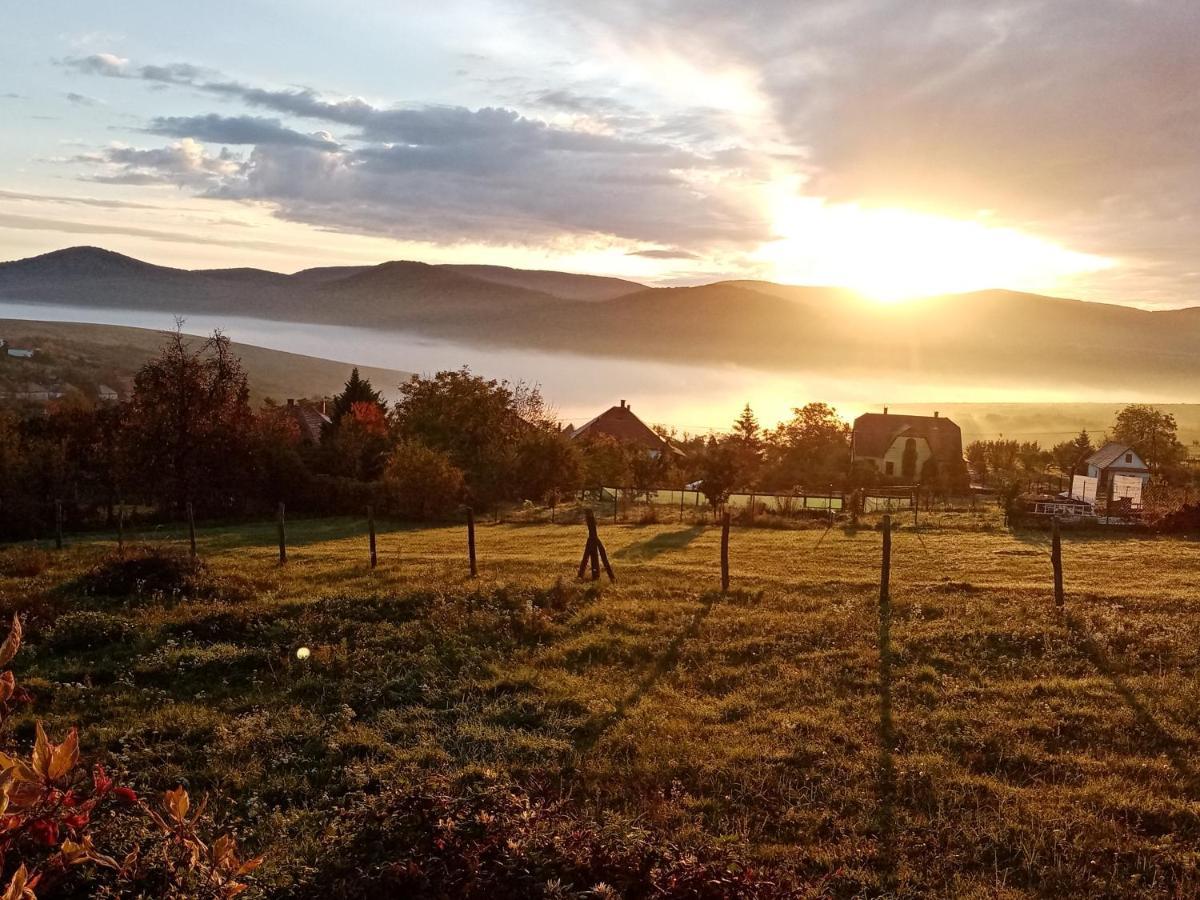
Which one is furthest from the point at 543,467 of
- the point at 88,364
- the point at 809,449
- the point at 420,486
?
the point at 88,364

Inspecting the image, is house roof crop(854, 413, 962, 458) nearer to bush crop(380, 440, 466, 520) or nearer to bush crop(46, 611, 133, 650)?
bush crop(380, 440, 466, 520)

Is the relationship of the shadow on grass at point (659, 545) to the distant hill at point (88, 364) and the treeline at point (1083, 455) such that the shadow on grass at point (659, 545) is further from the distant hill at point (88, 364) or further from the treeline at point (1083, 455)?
the distant hill at point (88, 364)

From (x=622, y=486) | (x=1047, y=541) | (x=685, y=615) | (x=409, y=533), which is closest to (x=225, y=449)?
(x=409, y=533)

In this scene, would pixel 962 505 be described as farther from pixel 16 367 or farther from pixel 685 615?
pixel 16 367

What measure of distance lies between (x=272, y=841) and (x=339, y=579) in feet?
39.3

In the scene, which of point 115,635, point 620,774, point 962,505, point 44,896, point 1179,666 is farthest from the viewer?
point 962,505

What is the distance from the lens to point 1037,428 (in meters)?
143

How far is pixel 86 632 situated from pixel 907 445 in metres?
65.3

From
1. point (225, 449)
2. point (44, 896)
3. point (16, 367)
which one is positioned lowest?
point (44, 896)

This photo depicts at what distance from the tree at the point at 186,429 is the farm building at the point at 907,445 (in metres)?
47.2

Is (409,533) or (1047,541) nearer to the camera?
(1047,541)

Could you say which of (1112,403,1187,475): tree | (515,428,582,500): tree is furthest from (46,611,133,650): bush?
(1112,403,1187,475): tree

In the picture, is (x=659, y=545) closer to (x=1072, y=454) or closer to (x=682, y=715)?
(x=682, y=715)

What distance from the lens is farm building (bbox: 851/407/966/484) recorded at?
69062 millimetres
